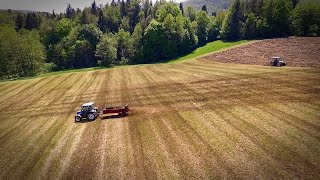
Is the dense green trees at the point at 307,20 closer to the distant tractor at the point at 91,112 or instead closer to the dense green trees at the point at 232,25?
the dense green trees at the point at 232,25

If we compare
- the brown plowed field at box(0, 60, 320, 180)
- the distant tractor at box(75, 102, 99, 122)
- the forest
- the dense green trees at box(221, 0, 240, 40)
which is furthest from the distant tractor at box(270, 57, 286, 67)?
the dense green trees at box(221, 0, 240, 40)

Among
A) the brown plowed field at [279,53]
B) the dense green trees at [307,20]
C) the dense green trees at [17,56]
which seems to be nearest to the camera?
the brown plowed field at [279,53]

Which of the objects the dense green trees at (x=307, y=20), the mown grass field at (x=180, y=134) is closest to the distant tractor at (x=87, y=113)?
the mown grass field at (x=180, y=134)

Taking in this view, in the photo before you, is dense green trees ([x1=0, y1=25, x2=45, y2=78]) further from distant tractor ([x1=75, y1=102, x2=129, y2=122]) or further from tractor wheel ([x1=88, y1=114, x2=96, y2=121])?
tractor wheel ([x1=88, y1=114, x2=96, y2=121])

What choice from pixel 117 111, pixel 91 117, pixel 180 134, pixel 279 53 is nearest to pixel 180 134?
pixel 180 134

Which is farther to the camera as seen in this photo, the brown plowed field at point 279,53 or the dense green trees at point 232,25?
the dense green trees at point 232,25

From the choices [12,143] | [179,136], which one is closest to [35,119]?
[12,143]

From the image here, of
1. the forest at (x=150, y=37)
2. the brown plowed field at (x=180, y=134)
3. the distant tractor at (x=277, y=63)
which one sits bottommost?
the brown plowed field at (x=180, y=134)
